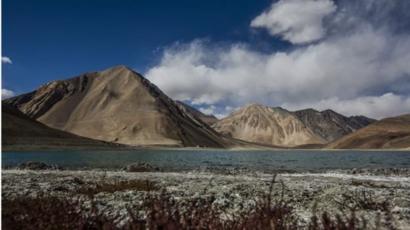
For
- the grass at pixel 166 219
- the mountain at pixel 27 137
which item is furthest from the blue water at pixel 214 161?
the mountain at pixel 27 137

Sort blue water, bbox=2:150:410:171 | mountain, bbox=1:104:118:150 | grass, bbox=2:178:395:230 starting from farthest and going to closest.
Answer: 1. mountain, bbox=1:104:118:150
2. blue water, bbox=2:150:410:171
3. grass, bbox=2:178:395:230

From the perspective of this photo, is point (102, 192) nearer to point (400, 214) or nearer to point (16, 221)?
point (400, 214)

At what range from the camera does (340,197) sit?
16.8m

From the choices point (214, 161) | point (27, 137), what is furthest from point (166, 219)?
point (27, 137)

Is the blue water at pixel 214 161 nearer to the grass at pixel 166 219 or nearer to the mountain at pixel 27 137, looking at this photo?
the grass at pixel 166 219

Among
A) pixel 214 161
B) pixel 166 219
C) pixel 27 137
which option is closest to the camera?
pixel 166 219

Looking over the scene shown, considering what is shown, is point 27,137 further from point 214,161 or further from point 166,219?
point 166,219

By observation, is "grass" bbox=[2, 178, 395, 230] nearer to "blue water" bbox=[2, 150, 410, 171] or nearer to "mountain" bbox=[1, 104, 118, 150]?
"blue water" bbox=[2, 150, 410, 171]

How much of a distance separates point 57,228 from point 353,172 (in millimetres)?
45153

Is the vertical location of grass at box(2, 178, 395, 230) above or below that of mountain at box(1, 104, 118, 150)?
Answer: below

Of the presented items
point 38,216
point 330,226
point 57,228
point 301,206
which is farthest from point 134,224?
point 301,206

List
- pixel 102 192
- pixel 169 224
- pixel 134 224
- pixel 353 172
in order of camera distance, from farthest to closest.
A: 1. pixel 353 172
2. pixel 102 192
3. pixel 134 224
4. pixel 169 224

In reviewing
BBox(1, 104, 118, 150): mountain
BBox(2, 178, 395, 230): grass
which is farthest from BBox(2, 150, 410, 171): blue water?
BBox(1, 104, 118, 150): mountain

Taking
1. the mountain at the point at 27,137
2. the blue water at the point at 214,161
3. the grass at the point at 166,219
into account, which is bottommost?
the grass at the point at 166,219
